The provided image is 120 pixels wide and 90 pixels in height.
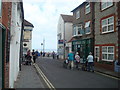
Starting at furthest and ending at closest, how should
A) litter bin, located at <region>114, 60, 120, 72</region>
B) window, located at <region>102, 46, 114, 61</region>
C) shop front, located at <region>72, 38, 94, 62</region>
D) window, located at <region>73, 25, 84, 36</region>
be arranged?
window, located at <region>73, 25, 84, 36</region> < shop front, located at <region>72, 38, 94, 62</region> < window, located at <region>102, 46, 114, 61</region> < litter bin, located at <region>114, 60, 120, 72</region>

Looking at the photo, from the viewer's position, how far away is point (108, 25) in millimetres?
17641

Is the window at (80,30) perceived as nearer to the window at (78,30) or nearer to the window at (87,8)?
the window at (78,30)

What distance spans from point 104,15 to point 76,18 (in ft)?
33.4

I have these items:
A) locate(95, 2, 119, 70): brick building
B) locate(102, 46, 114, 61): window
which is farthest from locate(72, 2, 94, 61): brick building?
locate(102, 46, 114, 61): window

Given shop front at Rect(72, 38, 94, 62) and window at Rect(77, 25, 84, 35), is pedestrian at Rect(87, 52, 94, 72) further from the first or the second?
window at Rect(77, 25, 84, 35)

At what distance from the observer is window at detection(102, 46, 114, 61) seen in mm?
16950

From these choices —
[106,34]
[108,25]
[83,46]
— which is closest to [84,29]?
[83,46]

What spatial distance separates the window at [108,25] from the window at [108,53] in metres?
1.79

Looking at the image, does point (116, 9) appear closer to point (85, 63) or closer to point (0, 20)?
point (85, 63)

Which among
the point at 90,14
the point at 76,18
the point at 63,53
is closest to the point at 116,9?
the point at 90,14

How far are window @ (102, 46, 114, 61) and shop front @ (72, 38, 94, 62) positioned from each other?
148 inches

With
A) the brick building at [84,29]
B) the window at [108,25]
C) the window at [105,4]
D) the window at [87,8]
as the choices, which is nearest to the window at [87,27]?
the brick building at [84,29]

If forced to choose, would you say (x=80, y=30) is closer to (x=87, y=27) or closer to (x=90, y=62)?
(x=87, y=27)

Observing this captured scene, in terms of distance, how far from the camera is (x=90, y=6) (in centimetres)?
2339
